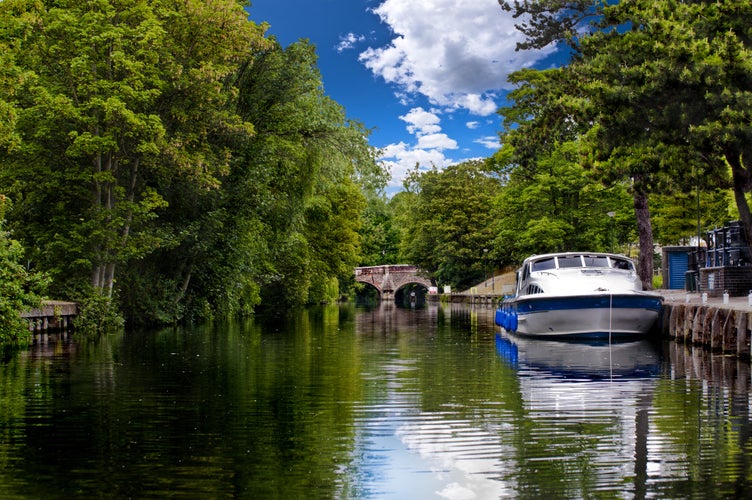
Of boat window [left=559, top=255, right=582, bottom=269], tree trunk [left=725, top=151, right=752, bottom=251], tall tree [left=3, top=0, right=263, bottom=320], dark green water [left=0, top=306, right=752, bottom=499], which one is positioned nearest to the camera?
dark green water [left=0, top=306, right=752, bottom=499]

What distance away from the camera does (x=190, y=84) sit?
3050 cm

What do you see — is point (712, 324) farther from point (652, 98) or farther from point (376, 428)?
point (376, 428)

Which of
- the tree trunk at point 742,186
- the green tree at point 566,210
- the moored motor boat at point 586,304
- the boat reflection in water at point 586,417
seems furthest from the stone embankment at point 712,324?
the green tree at point 566,210

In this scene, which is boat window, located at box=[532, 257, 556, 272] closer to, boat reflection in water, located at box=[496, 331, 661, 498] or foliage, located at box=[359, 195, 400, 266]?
boat reflection in water, located at box=[496, 331, 661, 498]

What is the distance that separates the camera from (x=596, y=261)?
2694cm

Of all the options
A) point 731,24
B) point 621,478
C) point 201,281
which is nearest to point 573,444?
point 621,478

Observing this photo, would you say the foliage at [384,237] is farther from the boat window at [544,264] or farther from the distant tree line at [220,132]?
the boat window at [544,264]

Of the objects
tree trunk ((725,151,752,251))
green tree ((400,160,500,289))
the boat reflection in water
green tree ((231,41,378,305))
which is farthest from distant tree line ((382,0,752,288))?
green tree ((400,160,500,289))

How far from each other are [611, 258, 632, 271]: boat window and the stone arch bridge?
88.2 m

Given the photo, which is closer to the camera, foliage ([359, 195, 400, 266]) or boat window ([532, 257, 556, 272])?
boat window ([532, 257, 556, 272])

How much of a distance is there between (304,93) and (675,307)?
2126cm

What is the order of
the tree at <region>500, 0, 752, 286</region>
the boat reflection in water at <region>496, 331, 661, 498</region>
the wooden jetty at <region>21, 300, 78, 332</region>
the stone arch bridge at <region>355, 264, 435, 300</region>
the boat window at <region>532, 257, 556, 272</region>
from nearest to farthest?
the boat reflection in water at <region>496, 331, 661, 498</region>
the tree at <region>500, 0, 752, 286</region>
the wooden jetty at <region>21, 300, 78, 332</region>
the boat window at <region>532, 257, 556, 272</region>
the stone arch bridge at <region>355, 264, 435, 300</region>

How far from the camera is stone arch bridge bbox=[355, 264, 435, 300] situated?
117000 millimetres

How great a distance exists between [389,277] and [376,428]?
4346 inches
